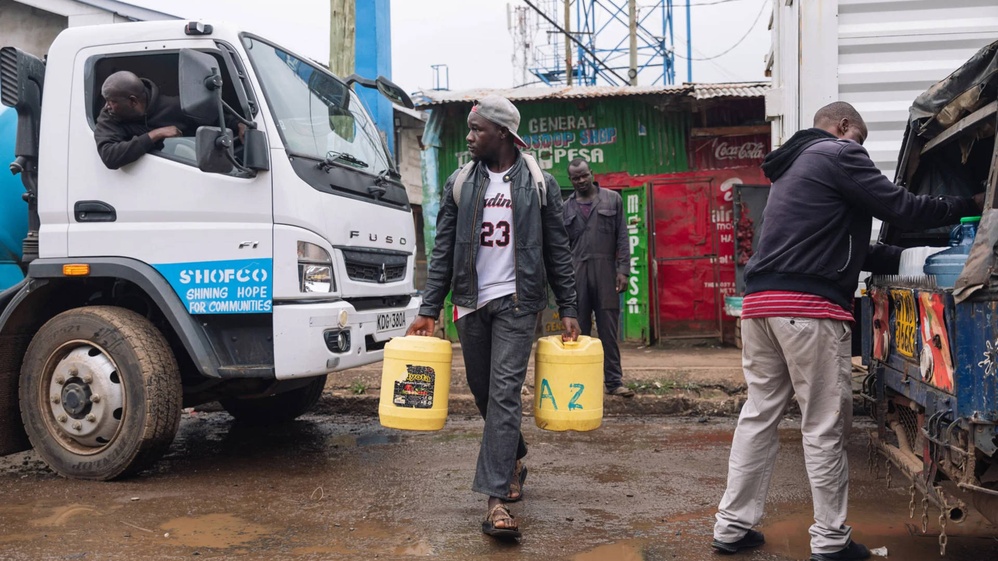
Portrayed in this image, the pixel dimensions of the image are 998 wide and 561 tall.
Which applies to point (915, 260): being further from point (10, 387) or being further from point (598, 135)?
point (598, 135)

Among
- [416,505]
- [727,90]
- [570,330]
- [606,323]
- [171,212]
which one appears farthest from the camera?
[727,90]

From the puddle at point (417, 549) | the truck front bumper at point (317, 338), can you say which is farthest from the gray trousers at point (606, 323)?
the puddle at point (417, 549)

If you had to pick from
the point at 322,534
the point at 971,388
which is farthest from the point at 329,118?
the point at 971,388

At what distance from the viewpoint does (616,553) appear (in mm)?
3359

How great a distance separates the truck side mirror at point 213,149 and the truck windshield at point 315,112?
32cm

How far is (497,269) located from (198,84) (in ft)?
6.03

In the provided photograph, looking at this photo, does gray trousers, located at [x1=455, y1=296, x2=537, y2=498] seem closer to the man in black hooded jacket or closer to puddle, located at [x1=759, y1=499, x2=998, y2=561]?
the man in black hooded jacket

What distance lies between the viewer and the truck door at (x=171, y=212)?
443cm

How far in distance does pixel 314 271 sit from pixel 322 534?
1.43 m

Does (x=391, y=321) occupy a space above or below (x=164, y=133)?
below

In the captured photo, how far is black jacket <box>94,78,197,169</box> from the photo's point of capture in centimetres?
452

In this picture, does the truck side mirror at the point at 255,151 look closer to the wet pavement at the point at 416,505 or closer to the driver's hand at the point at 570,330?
the wet pavement at the point at 416,505

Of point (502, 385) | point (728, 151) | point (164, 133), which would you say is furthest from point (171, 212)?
point (728, 151)

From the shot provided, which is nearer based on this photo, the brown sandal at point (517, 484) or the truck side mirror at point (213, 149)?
the brown sandal at point (517, 484)
